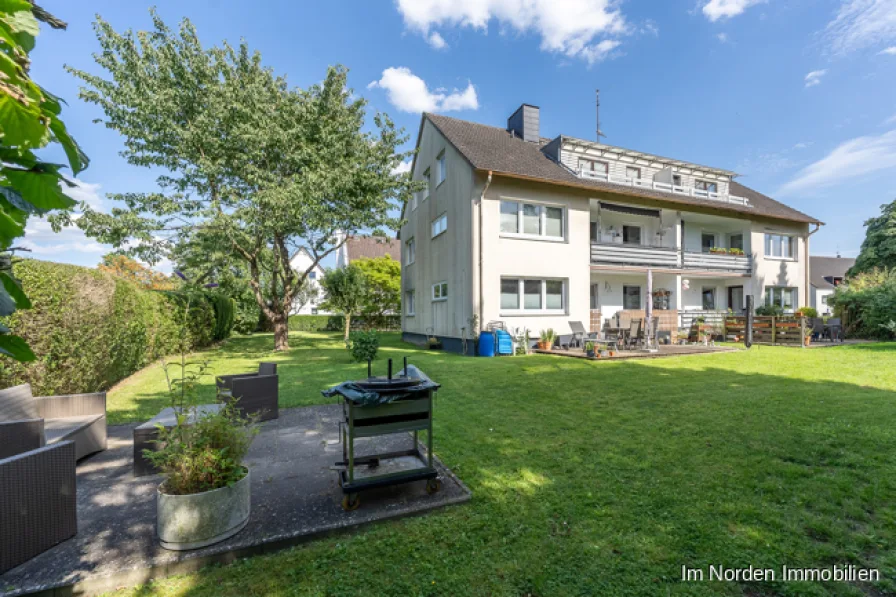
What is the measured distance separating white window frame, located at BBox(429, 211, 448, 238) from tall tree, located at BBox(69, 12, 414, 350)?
2.51 m

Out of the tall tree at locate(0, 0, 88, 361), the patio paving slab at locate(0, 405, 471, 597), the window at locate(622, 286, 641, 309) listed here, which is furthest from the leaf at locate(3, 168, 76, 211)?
the window at locate(622, 286, 641, 309)

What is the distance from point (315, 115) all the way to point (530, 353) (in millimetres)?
13036

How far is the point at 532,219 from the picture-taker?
1463cm

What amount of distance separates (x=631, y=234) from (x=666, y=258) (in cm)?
220

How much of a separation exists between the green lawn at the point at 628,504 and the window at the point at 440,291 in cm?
915

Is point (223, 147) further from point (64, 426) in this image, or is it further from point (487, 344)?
point (64, 426)

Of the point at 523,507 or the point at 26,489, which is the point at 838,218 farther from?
the point at 26,489

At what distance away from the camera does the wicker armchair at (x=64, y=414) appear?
3.90 metres

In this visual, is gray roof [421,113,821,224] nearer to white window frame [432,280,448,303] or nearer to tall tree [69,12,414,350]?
tall tree [69,12,414,350]

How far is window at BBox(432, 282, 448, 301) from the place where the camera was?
15814 millimetres

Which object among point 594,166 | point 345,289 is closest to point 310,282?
point 345,289

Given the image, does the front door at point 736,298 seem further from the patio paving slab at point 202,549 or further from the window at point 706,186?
the patio paving slab at point 202,549

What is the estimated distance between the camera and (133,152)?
14.5 meters

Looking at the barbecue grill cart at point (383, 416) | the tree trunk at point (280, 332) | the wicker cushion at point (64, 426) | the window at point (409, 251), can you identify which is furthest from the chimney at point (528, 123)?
the wicker cushion at point (64, 426)
